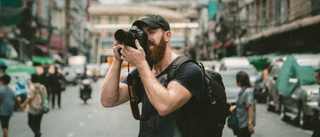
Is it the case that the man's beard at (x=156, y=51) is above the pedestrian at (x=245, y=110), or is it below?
above

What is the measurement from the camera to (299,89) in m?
9.23

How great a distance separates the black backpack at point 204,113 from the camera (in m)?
2.23

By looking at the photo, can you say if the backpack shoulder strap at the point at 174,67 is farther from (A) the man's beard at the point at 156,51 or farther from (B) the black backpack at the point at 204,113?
(A) the man's beard at the point at 156,51

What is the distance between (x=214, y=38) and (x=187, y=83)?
52405 millimetres

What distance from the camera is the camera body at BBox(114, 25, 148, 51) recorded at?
2.04 metres

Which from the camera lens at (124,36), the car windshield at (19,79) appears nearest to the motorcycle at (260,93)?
the car windshield at (19,79)

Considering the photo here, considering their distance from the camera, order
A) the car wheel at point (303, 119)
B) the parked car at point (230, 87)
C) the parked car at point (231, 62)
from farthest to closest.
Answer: the parked car at point (231, 62), the parked car at point (230, 87), the car wheel at point (303, 119)

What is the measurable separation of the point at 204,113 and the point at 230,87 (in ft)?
29.2

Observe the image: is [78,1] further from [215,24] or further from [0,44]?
[0,44]

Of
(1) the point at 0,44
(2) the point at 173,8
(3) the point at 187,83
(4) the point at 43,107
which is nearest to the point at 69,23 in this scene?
(1) the point at 0,44

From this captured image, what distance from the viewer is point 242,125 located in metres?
5.21

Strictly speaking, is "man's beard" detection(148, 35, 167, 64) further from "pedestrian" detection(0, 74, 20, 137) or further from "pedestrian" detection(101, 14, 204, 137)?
"pedestrian" detection(0, 74, 20, 137)

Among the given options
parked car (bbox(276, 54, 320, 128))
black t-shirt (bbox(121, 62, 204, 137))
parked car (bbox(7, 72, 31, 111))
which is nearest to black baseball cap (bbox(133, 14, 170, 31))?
black t-shirt (bbox(121, 62, 204, 137))

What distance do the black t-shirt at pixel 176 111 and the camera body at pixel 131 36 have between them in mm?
288
